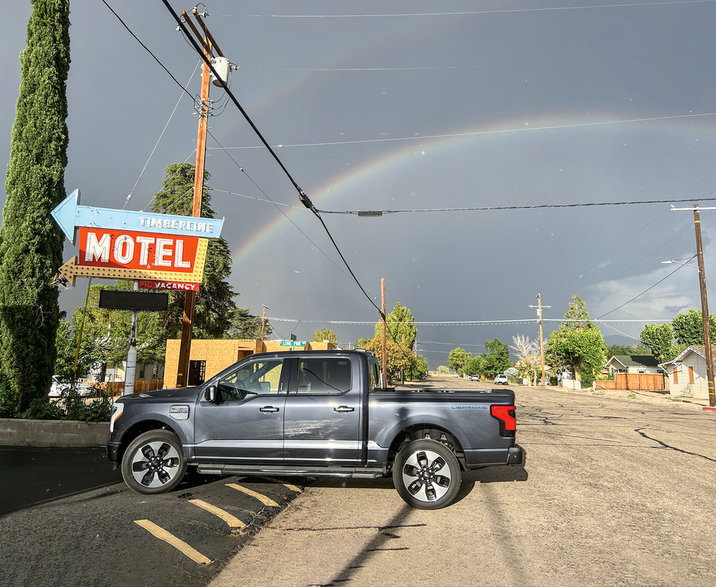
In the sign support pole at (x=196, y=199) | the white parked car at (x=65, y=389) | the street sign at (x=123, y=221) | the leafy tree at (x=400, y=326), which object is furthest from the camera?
the leafy tree at (x=400, y=326)

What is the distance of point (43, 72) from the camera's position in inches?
482

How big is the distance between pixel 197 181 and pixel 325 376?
28.9ft

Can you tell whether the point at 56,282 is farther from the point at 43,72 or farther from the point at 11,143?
the point at 43,72

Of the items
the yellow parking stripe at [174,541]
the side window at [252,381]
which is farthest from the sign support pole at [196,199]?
the yellow parking stripe at [174,541]

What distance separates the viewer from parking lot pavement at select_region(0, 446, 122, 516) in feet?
20.4

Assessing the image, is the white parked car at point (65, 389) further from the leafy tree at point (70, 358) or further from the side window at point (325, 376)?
the side window at point (325, 376)

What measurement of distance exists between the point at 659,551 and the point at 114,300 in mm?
10837

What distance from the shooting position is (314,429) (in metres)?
6.20

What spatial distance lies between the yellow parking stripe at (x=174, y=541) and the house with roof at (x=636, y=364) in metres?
73.2

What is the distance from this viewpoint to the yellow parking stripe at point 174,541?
425 centimetres

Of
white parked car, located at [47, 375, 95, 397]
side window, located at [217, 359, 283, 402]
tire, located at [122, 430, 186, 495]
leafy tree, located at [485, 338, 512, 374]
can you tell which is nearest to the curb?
white parked car, located at [47, 375, 95, 397]

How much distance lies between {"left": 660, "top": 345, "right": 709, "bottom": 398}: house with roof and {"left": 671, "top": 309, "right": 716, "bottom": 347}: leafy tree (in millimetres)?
30343

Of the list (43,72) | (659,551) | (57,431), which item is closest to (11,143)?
(43,72)

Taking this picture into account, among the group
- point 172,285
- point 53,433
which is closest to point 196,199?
point 172,285
